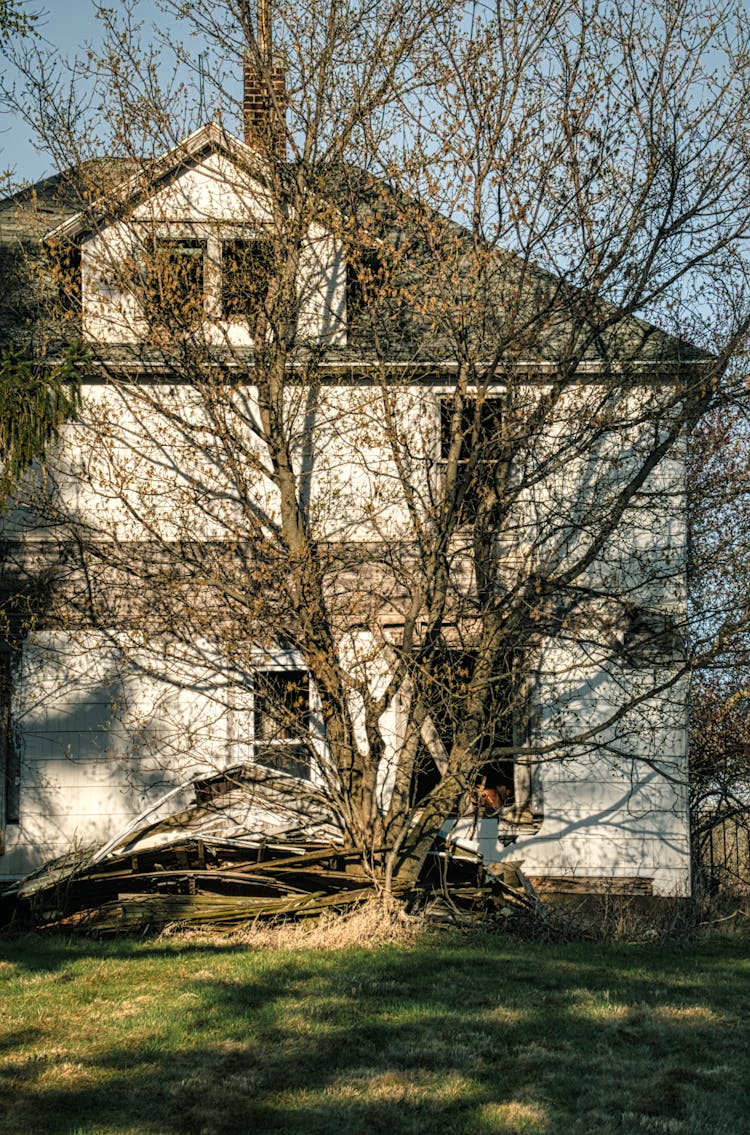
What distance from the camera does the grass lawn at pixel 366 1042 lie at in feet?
18.7

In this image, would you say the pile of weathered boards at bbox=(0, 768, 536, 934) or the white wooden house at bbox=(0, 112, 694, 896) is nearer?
the pile of weathered boards at bbox=(0, 768, 536, 934)

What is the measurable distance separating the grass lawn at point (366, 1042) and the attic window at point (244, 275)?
583 cm

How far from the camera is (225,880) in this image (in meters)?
10.7

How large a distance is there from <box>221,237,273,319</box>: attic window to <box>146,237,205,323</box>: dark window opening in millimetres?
239

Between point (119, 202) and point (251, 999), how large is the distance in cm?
743

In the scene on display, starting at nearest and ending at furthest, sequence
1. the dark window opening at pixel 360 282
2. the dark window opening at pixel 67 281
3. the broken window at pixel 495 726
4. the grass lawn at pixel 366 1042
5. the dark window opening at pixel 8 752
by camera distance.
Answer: the grass lawn at pixel 366 1042
the broken window at pixel 495 726
the dark window opening at pixel 360 282
the dark window opening at pixel 67 281
the dark window opening at pixel 8 752

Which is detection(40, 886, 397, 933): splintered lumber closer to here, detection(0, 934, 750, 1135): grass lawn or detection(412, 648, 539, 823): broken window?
detection(0, 934, 750, 1135): grass lawn

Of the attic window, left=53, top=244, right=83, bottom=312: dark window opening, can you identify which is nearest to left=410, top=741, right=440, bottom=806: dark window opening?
the attic window

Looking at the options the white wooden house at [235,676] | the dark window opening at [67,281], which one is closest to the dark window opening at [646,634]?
the white wooden house at [235,676]

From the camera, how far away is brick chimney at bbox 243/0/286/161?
1143 centimetres

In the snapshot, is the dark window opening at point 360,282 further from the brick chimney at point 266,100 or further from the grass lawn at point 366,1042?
the grass lawn at point 366,1042

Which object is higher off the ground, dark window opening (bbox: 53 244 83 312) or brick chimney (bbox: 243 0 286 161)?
brick chimney (bbox: 243 0 286 161)

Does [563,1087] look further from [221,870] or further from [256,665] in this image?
[256,665]

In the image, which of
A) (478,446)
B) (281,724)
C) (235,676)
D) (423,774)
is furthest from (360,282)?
(423,774)
